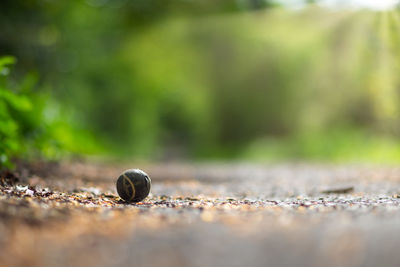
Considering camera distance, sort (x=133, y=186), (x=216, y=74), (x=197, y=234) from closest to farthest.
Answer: (x=197, y=234), (x=133, y=186), (x=216, y=74)

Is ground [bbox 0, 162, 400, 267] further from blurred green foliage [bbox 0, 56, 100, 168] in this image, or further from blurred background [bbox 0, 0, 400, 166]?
blurred background [bbox 0, 0, 400, 166]

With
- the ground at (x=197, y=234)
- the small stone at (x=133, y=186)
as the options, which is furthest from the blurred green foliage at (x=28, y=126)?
the ground at (x=197, y=234)

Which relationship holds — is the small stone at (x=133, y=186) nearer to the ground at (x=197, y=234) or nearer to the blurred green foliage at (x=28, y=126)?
the ground at (x=197, y=234)

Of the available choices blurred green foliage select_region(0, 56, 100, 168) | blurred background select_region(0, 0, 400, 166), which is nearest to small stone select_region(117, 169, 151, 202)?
blurred green foliage select_region(0, 56, 100, 168)

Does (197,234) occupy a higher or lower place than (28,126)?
lower

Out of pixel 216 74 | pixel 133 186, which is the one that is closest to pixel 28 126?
pixel 133 186

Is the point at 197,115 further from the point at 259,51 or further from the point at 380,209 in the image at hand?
the point at 380,209

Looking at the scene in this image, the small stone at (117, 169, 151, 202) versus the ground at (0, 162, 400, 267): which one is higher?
the small stone at (117, 169, 151, 202)

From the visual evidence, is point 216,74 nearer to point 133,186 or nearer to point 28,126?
point 28,126
